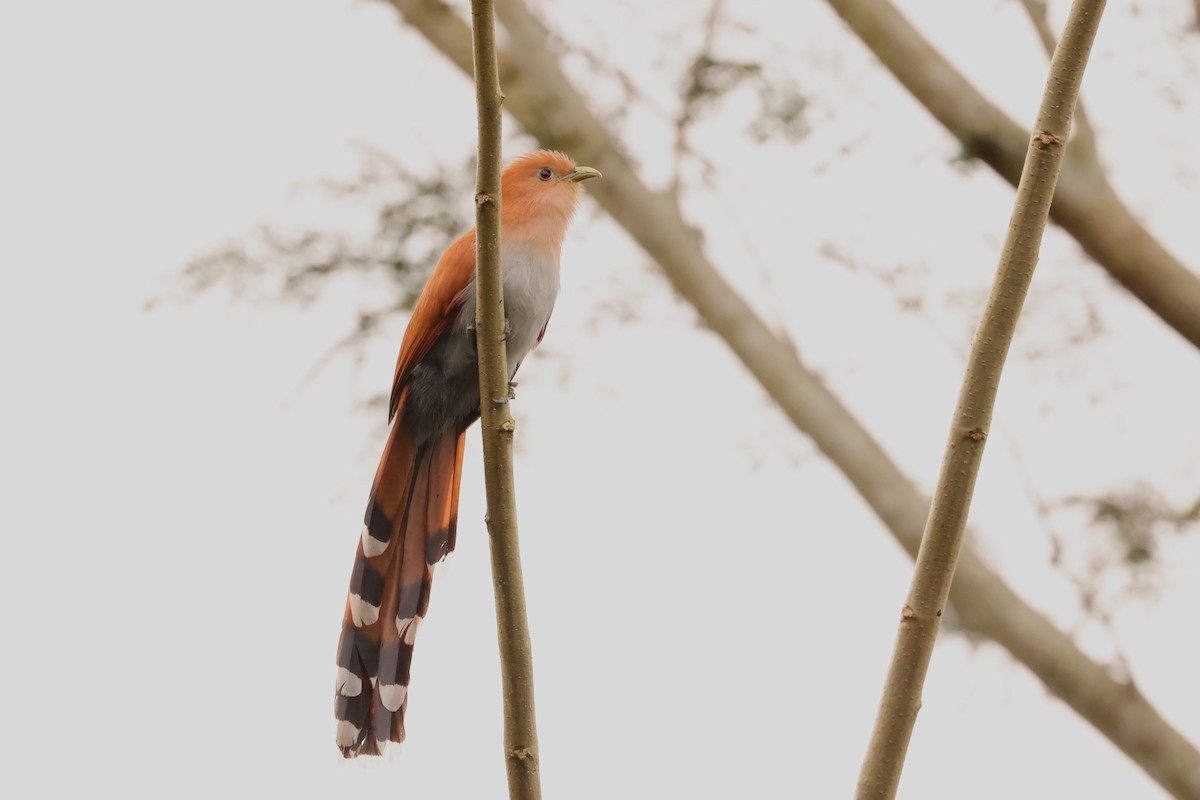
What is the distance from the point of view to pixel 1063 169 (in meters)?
3.26

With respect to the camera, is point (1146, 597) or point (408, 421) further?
point (1146, 597)

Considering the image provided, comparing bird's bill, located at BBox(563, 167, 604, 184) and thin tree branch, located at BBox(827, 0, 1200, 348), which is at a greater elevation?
thin tree branch, located at BBox(827, 0, 1200, 348)

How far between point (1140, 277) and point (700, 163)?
1362mm

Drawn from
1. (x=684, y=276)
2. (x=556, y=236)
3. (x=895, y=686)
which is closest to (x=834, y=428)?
(x=684, y=276)

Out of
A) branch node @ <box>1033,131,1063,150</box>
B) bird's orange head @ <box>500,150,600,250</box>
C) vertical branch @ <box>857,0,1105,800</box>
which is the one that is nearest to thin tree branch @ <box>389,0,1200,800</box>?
bird's orange head @ <box>500,150,600,250</box>

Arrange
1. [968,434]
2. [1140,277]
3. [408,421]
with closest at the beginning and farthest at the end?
[968,434]
[408,421]
[1140,277]

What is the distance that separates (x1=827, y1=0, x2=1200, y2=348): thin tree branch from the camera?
3.11 m

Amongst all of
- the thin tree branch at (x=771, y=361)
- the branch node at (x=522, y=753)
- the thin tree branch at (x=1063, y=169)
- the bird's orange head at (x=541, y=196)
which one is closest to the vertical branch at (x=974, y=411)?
the branch node at (x=522, y=753)

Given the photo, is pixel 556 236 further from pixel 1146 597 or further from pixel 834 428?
pixel 1146 597

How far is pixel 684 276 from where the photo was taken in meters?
3.88

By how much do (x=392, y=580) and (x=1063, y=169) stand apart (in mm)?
Result: 2017

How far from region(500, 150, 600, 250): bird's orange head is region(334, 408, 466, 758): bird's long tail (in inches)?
19.8

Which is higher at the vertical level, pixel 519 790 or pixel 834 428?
pixel 834 428

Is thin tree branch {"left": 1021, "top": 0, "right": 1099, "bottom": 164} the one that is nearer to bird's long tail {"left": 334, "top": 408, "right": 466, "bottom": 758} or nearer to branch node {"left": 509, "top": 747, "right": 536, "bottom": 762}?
bird's long tail {"left": 334, "top": 408, "right": 466, "bottom": 758}
